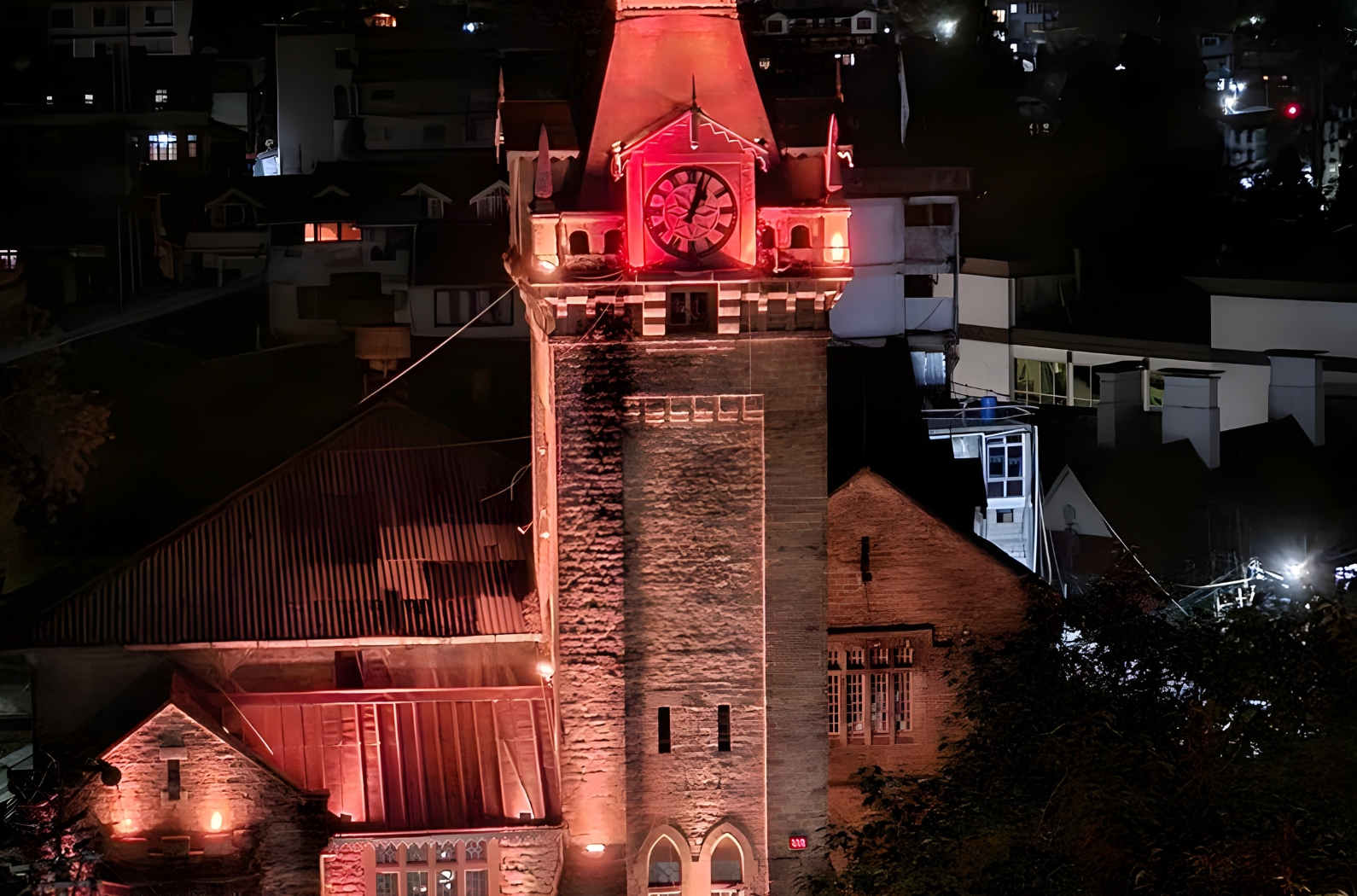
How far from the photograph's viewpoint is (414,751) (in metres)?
43.5

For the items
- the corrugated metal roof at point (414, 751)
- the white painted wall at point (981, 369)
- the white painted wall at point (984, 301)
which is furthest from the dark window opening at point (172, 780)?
the white painted wall at point (984, 301)

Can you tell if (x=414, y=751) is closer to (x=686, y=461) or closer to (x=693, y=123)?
(x=686, y=461)

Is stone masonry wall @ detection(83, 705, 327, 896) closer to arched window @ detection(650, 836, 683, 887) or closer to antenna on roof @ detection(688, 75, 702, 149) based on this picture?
arched window @ detection(650, 836, 683, 887)

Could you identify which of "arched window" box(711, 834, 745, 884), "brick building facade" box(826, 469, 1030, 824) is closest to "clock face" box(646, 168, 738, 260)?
"brick building facade" box(826, 469, 1030, 824)

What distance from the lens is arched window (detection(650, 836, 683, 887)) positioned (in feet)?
135

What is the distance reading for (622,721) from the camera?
134 ft

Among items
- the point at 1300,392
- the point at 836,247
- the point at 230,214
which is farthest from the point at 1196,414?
the point at 230,214

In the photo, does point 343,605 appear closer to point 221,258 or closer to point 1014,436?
point 1014,436

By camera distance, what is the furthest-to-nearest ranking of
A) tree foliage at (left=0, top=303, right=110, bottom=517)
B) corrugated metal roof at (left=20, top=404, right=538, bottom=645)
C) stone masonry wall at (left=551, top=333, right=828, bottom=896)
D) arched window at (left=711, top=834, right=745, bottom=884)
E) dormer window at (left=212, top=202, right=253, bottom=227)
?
dormer window at (left=212, top=202, right=253, bottom=227) < tree foliage at (left=0, top=303, right=110, bottom=517) < corrugated metal roof at (left=20, top=404, right=538, bottom=645) < arched window at (left=711, top=834, right=745, bottom=884) < stone masonry wall at (left=551, top=333, right=828, bottom=896)

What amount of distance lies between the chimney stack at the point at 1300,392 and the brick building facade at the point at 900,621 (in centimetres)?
2133

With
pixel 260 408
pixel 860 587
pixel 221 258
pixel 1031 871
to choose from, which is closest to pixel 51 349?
pixel 260 408

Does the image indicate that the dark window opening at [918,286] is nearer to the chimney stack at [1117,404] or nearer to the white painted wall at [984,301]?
the chimney stack at [1117,404]

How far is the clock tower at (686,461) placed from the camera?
130 ft

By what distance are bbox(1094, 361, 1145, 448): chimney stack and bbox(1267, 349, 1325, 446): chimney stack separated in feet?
13.3
